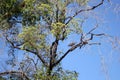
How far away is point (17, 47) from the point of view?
632 inches

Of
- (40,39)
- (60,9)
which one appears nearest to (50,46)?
(40,39)

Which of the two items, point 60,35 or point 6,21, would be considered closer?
point 60,35

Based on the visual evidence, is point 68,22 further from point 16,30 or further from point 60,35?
point 16,30

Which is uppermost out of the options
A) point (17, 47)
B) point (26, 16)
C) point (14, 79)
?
point (26, 16)

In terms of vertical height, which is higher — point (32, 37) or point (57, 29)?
point (57, 29)

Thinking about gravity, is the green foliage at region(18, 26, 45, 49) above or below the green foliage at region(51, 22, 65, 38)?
below

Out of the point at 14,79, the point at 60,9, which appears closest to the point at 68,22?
the point at 60,9

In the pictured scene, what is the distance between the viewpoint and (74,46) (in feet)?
50.7

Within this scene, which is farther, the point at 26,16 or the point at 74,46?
the point at 26,16

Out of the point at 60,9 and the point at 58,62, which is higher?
the point at 60,9

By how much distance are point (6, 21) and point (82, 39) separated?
3088 millimetres

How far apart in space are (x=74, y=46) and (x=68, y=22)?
89 cm

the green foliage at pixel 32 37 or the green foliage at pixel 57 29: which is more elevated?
the green foliage at pixel 57 29

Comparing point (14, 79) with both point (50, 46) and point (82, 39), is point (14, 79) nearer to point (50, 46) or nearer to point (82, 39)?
point (50, 46)
